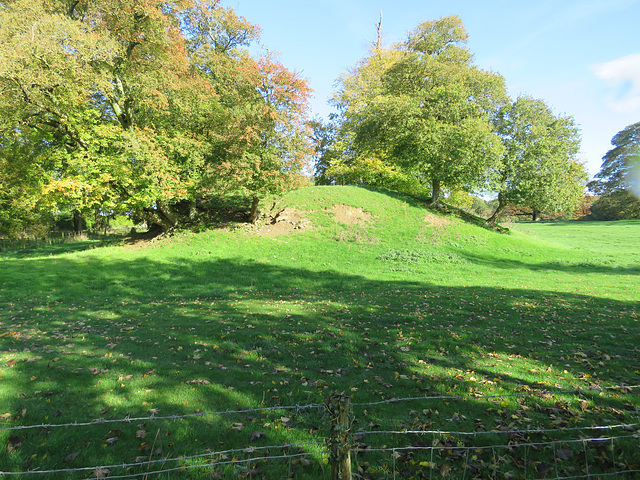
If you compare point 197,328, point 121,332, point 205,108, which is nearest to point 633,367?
point 197,328

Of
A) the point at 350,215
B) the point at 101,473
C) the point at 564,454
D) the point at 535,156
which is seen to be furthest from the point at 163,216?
the point at 535,156

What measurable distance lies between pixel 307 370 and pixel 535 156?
31.4 meters

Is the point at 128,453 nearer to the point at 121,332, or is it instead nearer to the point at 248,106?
the point at 121,332

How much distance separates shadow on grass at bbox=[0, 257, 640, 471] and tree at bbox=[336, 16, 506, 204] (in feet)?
55.3

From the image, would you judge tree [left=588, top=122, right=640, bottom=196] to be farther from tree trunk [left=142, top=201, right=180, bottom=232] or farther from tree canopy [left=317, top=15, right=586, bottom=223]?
tree trunk [left=142, top=201, right=180, bottom=232]

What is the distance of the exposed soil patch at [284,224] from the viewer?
21.9 m

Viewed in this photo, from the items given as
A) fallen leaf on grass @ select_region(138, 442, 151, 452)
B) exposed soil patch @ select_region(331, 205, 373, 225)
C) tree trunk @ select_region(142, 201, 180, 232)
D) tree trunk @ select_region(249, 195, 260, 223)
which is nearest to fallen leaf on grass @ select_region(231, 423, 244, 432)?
fallen leaf on grass @ select_region(138, 442, 151, 452)

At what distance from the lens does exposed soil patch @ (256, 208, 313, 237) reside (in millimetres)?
21856

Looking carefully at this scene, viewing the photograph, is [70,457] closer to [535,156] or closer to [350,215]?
→ [350,215]

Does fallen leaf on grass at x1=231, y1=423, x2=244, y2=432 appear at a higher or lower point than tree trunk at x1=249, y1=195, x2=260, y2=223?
lower

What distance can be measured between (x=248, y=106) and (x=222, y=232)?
849 cm

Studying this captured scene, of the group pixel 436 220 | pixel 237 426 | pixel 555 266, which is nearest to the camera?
pixel 237 426

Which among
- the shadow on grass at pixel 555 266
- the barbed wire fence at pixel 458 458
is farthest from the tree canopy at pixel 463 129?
Result: the barbed wire fence at pixel 458 458

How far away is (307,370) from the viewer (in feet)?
19.3
